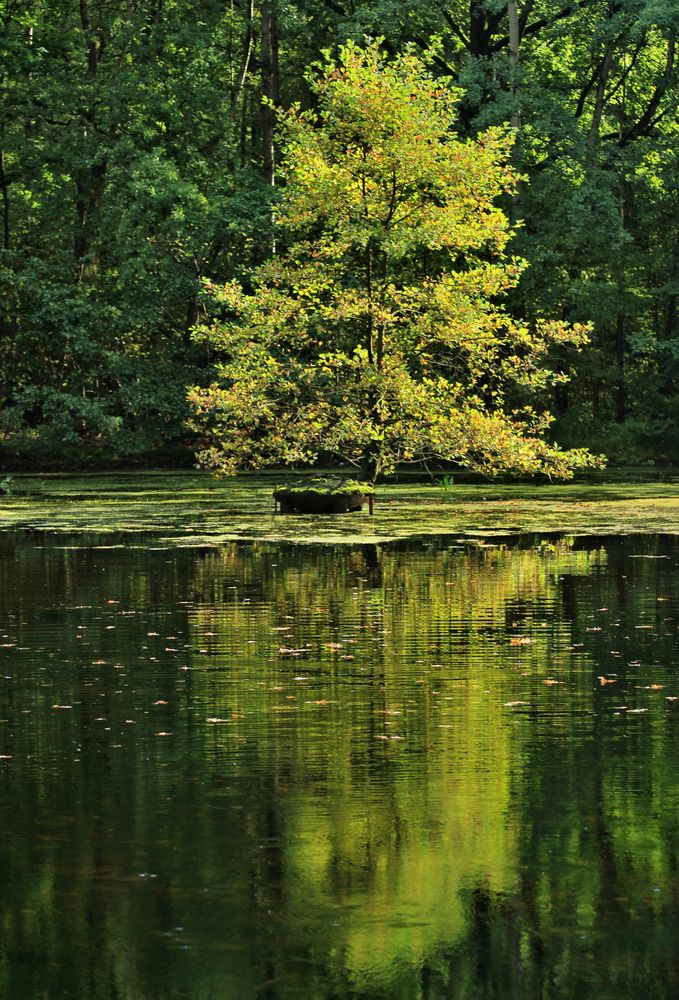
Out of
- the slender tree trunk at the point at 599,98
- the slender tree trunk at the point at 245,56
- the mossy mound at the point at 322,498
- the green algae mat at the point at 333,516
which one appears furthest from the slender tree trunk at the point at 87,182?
the mossy mound at the point at 322,498

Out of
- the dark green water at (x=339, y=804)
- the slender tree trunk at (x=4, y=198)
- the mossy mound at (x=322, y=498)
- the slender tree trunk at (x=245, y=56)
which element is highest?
the slender tree trunk at (x=245, y=56)

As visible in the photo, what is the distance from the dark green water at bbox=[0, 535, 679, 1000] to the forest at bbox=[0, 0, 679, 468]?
38.3m

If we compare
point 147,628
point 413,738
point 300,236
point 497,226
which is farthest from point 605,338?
point 413,738

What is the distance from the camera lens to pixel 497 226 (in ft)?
124

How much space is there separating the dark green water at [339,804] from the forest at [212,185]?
38287 millimetres

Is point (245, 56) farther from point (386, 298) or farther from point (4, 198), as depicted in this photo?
point (386, 298)

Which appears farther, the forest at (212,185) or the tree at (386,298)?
the forest at (212,185)

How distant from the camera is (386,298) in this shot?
39.5 metres

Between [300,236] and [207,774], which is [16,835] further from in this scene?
[300,236]

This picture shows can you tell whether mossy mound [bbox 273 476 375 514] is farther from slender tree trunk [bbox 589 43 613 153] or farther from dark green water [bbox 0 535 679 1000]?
slender tree trunk [bbox 589 43 613 153]

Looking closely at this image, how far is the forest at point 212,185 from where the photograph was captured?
5578 cm

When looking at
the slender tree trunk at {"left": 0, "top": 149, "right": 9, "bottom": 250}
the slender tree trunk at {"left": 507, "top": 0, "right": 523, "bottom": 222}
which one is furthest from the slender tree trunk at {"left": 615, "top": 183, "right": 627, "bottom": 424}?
the slender tree trunk at {"left": 0, "top": 149, "right": 9, "bottom": 250}

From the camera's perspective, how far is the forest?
183ft

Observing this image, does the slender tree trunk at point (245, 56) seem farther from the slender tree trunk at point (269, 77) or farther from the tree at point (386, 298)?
the tree at point (386, 298)
